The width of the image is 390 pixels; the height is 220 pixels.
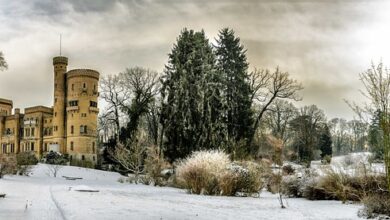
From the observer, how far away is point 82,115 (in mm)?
41312

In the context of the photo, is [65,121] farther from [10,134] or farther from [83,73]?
[10,134]

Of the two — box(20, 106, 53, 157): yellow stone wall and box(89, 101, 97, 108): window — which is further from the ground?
box(89, 101, 97, 108): window

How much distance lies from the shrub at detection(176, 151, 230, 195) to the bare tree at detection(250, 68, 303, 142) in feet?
47.6

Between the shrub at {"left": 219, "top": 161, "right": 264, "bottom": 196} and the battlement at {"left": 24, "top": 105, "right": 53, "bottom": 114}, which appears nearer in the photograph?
the shrub at {"left": 219, "top": 161, "right": 264, "bottom": 196}

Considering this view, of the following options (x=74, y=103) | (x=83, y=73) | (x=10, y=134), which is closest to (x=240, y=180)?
(x=83, y=73)

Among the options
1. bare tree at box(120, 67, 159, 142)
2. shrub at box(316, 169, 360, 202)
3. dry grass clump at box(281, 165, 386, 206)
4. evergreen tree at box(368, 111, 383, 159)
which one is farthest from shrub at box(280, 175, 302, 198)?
bare tree at box(120, 67, 159, 142)

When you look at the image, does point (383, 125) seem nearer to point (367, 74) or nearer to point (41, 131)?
point (367, 74)

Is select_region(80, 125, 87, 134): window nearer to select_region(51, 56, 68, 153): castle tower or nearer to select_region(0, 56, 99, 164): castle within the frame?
select_region(0, 56, 99, 164): castle

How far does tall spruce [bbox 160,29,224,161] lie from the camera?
2473 centimetres

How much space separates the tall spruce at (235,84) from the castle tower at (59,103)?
19006 mm

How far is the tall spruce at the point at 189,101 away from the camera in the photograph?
24.7 m

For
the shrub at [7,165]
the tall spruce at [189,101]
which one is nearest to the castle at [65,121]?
the shrub at [7,165]

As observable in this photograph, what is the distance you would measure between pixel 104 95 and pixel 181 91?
40.5 feet

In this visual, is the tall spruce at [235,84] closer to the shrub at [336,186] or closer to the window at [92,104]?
the shrub at [336,186]
